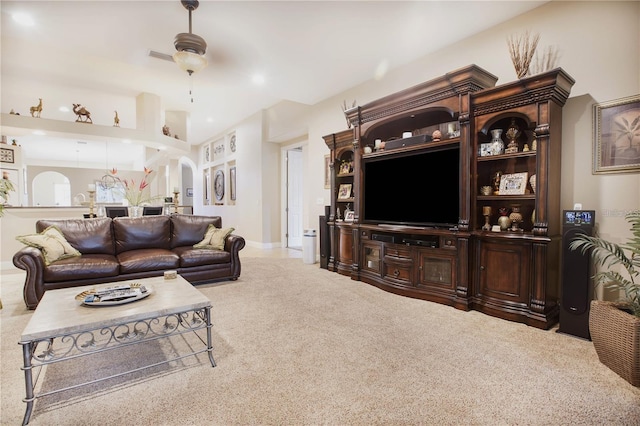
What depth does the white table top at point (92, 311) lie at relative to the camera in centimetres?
171

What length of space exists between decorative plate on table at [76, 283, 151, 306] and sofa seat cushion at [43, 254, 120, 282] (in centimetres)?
123

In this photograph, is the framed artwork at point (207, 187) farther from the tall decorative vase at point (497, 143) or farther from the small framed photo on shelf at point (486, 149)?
the tall decorative vase at point (497, 143)

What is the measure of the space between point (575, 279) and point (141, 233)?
4.93 meters

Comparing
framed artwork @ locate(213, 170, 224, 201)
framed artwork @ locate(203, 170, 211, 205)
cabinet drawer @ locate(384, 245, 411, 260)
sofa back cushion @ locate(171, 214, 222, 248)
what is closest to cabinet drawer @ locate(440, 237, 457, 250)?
cabinet drawer @ locate(384, 245, 411, 260)

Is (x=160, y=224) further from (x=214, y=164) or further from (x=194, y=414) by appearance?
(x=214, y=164)

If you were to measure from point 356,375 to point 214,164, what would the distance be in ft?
30.5

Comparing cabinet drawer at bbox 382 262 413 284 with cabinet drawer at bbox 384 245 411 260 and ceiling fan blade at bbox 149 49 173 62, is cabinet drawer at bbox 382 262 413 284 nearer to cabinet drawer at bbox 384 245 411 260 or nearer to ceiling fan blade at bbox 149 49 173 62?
cabinet drawer at bbox 384 245 411 260

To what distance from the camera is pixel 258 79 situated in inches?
186

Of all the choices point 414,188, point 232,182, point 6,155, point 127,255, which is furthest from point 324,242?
point 6,155

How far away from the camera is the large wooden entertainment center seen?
2.75 m

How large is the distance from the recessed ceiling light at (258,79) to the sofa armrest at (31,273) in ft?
11.5

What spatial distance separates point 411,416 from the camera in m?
1.58

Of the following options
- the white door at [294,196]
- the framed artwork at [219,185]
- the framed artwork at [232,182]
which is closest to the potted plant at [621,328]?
the white door at [294,196]

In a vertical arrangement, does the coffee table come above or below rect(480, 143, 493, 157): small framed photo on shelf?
below
